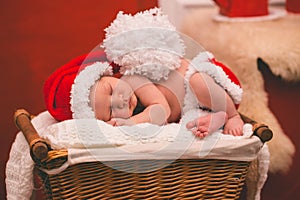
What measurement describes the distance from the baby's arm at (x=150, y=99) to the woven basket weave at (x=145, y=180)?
0.11m

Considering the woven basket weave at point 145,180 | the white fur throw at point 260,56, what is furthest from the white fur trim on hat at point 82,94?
the white fur throw at point 260,56

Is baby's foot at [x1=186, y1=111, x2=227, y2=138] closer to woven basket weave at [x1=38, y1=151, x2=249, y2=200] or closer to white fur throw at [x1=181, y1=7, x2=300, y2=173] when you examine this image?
woven basket weave at [x1=38, y1=151, x2=249, y2=200]

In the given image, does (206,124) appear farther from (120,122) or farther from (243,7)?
(243,7)

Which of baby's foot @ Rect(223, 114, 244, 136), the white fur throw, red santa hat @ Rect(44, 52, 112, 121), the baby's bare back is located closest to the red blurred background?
the white fur throw

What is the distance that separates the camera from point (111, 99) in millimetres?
968

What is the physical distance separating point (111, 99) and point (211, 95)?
21 centimetres

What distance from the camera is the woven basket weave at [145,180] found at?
2.90 feet

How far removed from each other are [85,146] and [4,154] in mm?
739

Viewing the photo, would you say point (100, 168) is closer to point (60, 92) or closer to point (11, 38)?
point (60, 92)

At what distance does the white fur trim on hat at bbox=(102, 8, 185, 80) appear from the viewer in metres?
0.98

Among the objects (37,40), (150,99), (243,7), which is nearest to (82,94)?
(150,99)

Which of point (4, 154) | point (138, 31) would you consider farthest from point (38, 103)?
point (138, 31)

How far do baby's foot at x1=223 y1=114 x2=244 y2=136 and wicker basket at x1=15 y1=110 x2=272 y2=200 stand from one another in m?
0.03

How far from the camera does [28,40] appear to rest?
1.48 m
